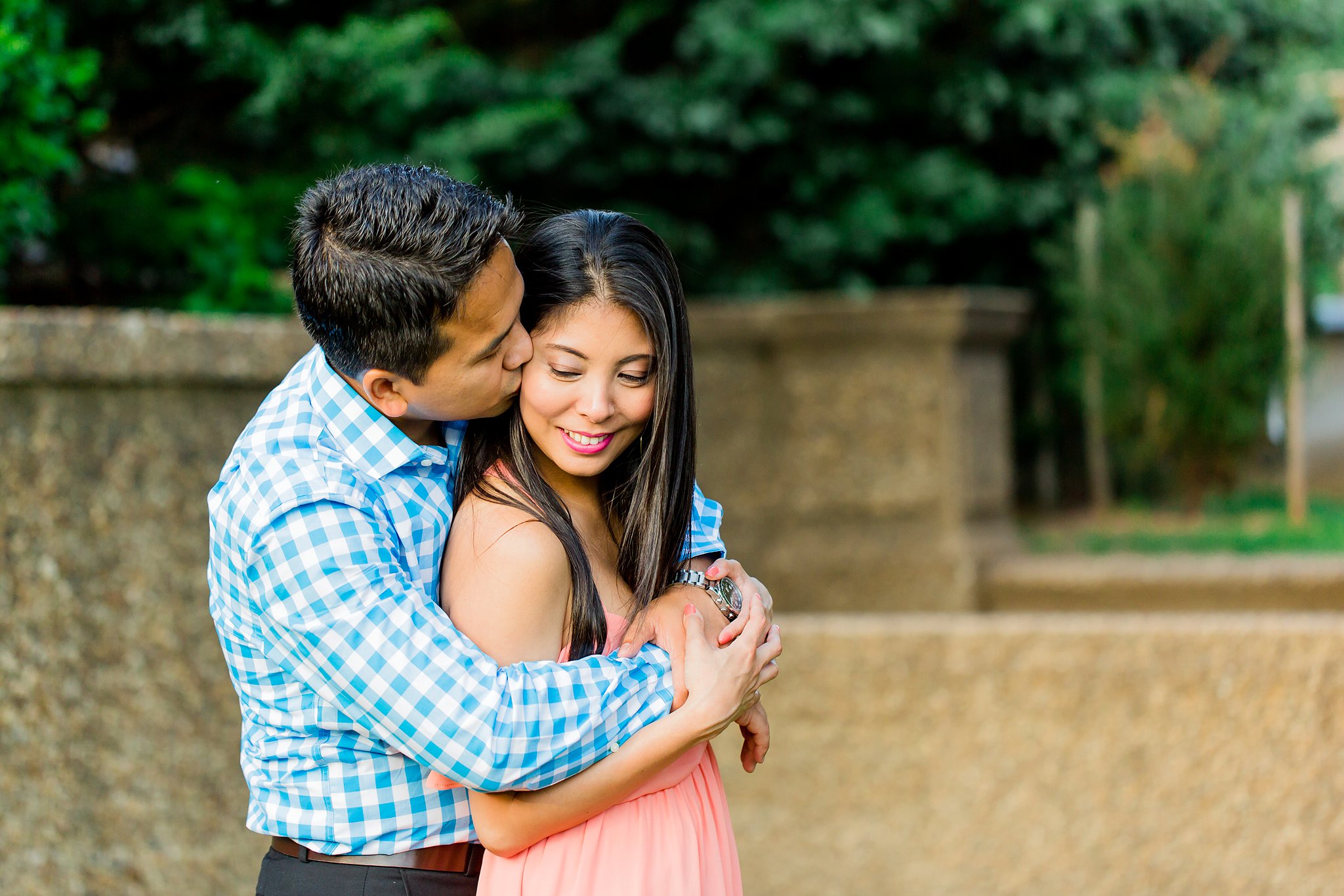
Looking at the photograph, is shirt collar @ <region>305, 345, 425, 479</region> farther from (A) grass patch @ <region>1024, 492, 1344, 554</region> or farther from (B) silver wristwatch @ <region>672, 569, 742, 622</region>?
(A) grass patch @ <region>1024, 492, 1344, 554</region>

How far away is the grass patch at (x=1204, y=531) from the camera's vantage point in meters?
5.71

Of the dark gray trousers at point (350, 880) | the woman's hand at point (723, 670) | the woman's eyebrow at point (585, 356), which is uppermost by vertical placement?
the woman's eyebrow at point (585, 356)

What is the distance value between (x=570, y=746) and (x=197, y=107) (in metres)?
3.18

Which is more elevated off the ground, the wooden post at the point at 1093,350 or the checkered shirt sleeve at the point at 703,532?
the wooden post at the point at 1093,350

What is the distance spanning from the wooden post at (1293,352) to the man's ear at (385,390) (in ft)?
17.3

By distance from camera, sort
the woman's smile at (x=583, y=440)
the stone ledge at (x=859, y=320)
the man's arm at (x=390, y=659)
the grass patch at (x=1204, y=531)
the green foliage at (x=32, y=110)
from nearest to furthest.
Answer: the man's arm at (x=390, y=659) < the woman's smile at (x=583, y=440) < the green foliage at (x=32, y=110) < the stone ledge at (x=859, y=320) < the grass patch at (x=1204, y=531)

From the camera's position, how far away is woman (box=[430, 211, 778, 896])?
68.9 inches

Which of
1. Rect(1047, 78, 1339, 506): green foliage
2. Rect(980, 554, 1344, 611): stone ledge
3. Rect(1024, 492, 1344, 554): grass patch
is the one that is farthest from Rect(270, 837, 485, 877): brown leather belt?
Rect(1047, 78, 1339, 506): green foliage

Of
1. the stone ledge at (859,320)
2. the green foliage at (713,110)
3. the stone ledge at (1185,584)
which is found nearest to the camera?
the green foliage at (713,110)

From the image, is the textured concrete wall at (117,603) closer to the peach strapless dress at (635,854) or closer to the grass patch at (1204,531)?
the peach strapless dress at (635,854)

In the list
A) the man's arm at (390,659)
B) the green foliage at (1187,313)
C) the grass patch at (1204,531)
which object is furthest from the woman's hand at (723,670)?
the green foliage at (1187,313)

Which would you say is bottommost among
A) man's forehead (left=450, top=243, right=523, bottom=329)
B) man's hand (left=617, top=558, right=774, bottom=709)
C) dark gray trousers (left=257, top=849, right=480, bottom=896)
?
dark gray trousers (left=257, top=849, right=480, bottom=896)

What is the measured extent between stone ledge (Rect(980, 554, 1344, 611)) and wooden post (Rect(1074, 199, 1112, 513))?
49.6 inches

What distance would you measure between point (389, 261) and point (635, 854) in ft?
2.96
